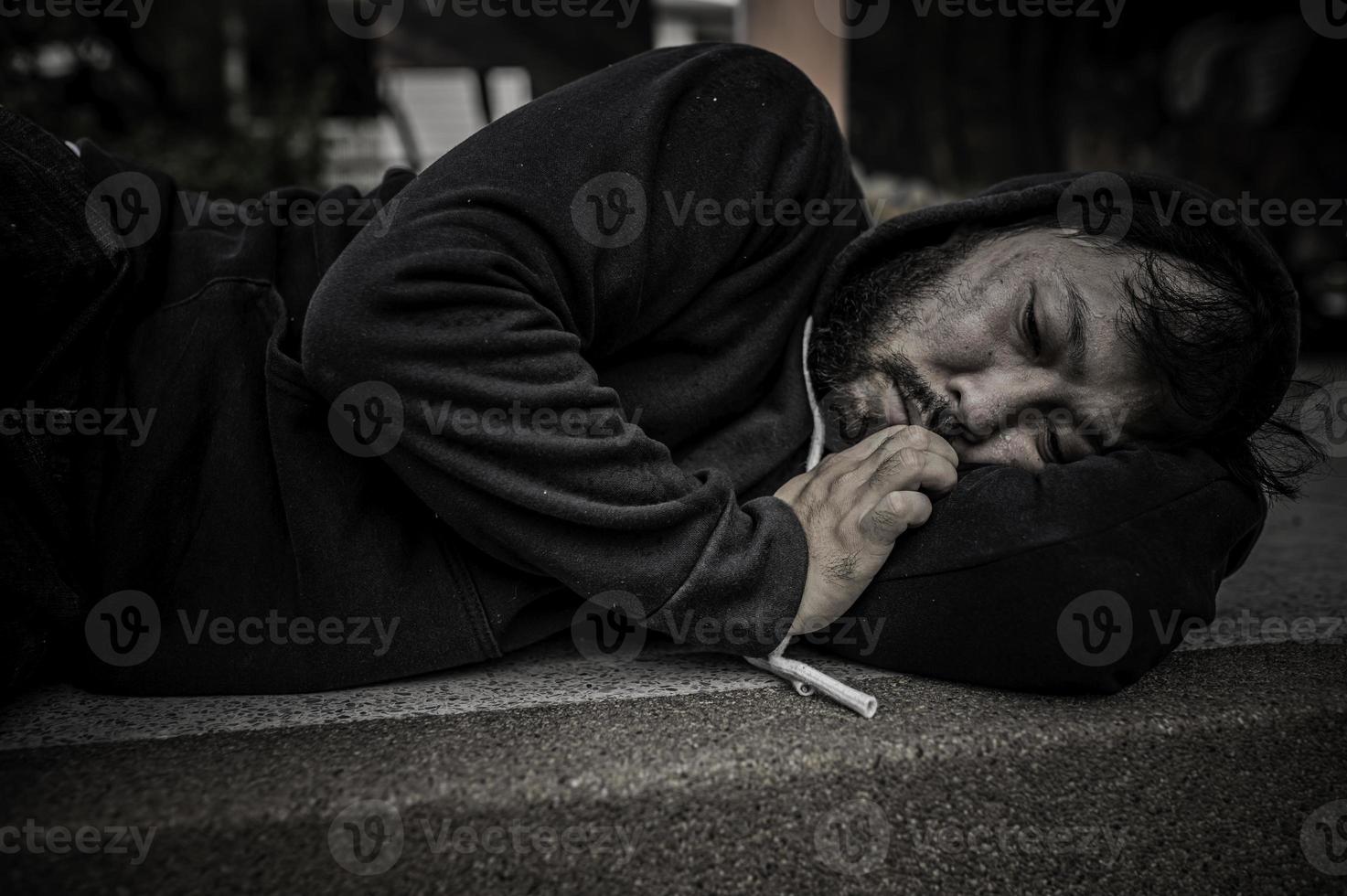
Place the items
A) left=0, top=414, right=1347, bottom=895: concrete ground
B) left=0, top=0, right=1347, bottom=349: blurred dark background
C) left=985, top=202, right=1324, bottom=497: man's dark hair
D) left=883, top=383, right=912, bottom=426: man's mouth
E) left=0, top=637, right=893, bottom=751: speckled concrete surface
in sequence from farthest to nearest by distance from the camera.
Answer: left=0, top=0, right=1347, bottom=349: blurred dark background < left=883, top=383, right=912, bottom=426: man's mouth < left=985, top=202, right=1324, bottom=497: man's dark hair < left=0, top=637, right=893, bottom=751: speckled concrete surface < left=0, top=414, right=1347, bottom=895: concrete ground

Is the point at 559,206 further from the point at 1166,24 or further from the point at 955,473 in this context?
the point at 1166,24

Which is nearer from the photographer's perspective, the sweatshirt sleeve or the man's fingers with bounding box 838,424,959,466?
the sweatshirt sleeve

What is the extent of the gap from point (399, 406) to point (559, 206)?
1.07 feet

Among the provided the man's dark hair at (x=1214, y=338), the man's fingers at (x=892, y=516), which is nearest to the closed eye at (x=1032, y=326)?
the man's dark hair at (x=1214, y=338)

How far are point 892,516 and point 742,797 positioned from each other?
1.27 ft

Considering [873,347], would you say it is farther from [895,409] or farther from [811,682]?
[811,682]

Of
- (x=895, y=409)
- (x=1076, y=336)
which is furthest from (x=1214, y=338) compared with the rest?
(x=895, y=409)

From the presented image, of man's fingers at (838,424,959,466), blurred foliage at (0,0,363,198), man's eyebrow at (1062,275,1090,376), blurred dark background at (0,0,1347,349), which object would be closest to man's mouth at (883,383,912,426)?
man's fingers at (838,424,959,466)

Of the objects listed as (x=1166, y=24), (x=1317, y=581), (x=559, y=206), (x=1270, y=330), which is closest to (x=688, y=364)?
(x=559, y=206)

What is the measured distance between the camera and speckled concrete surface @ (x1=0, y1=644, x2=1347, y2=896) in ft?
2.75

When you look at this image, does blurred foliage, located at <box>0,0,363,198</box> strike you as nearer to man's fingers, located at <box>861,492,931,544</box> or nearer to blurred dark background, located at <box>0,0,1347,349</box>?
blurred dark background, located at <box>0,0,1347,349</box>

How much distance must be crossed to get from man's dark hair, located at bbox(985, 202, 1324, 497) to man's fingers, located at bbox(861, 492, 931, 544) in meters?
0.49

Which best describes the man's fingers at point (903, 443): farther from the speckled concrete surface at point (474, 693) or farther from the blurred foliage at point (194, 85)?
the blurred foliage at point (194, 85)

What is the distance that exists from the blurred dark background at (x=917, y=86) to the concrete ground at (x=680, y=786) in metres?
3.91
